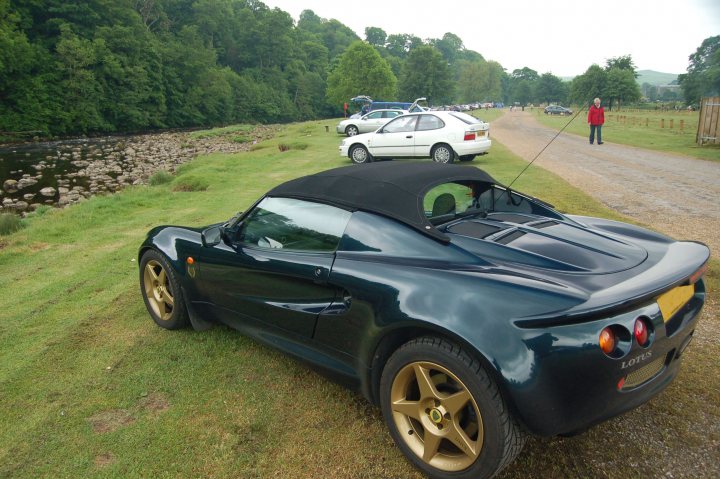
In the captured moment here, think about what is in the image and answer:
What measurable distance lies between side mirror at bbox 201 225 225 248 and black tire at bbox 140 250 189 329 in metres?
0.55

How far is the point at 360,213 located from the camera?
9.11 ft

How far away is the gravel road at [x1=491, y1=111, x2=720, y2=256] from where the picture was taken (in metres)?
6.88

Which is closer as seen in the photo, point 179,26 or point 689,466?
point 689,466

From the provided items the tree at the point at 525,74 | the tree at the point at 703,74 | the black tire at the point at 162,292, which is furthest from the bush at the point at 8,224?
the tree at the point at 525,74

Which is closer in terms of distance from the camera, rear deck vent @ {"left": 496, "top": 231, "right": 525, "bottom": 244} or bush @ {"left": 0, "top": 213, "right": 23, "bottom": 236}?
rear deck vent @ {"left": 496, "top": 231, "right": 525, "bottom": 244}

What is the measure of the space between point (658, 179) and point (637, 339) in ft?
34.1

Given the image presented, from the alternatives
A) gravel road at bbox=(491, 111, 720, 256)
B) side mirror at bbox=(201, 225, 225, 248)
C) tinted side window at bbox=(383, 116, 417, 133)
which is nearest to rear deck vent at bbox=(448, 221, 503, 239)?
side mirror at bbox=(201, 225, 225, 248)

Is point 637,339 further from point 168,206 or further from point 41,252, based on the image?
point 168,206

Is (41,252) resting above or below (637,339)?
below

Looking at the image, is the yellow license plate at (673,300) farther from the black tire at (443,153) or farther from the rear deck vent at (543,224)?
the black tire at (443,153)

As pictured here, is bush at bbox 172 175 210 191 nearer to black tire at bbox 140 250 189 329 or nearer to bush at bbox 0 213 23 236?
bush at bbox 0 213 23 236

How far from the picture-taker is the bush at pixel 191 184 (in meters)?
12.8

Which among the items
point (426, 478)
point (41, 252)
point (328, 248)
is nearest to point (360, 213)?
point (328, 248)

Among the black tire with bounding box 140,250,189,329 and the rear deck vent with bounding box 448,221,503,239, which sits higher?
the rear deck vent with bounding box 448,221,503,239
